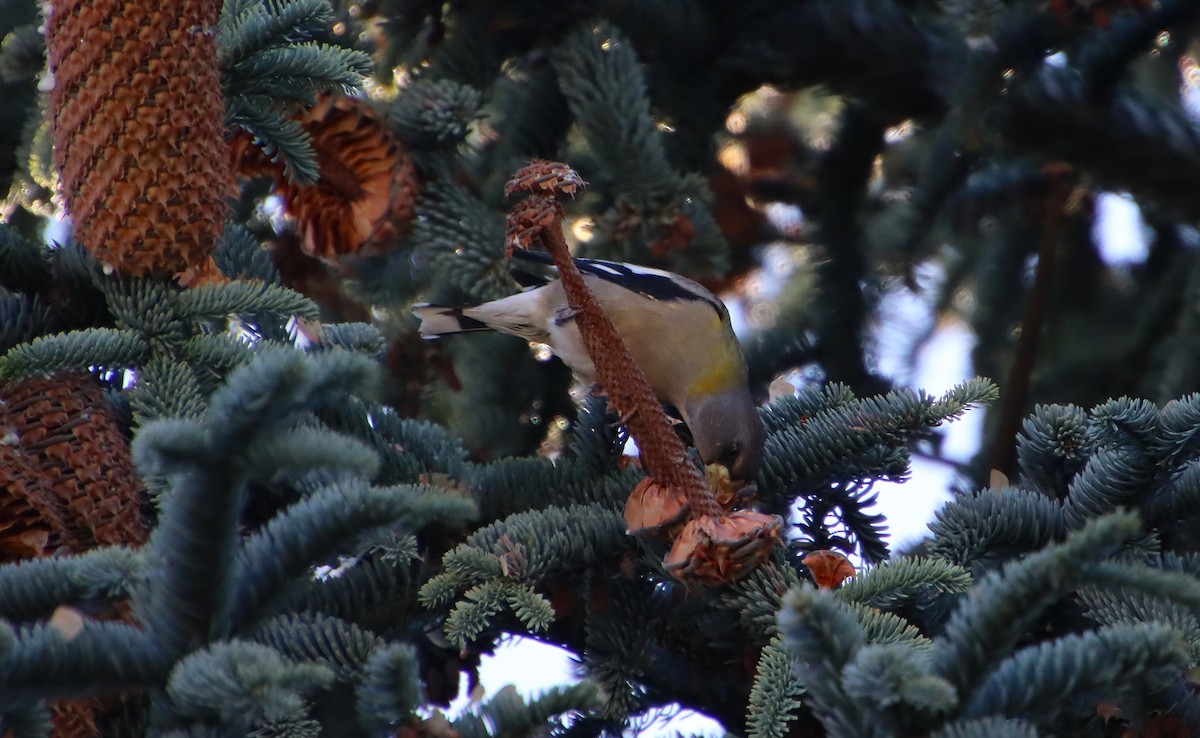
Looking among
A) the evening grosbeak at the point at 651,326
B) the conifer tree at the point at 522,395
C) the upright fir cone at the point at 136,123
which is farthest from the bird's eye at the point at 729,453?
the upright fir cone at the point at 136,123

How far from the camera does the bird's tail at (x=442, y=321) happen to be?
316 centimetres

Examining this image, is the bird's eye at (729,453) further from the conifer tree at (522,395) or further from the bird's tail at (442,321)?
the bird's tail at (442,321)

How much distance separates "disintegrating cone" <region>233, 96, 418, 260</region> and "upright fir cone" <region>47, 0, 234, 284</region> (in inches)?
32.6

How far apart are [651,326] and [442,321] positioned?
0.56 m

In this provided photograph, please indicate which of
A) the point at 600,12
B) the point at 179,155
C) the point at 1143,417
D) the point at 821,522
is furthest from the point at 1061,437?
the point at 600,12

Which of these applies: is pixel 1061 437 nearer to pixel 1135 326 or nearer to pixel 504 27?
pixel 504 27

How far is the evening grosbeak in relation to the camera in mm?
3115

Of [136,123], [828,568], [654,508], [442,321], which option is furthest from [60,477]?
[442,321]

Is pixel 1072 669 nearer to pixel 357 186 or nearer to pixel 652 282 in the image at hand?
pixel 357 186

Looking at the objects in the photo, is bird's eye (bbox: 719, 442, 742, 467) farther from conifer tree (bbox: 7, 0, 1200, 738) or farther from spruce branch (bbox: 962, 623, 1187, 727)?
spruce branch (bbox: 962, 623, 1187, 727)

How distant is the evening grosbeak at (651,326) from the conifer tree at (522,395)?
11cm

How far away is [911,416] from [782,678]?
0.65m

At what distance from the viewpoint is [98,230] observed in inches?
73.3

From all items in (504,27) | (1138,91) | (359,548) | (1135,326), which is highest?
(1138,91)
